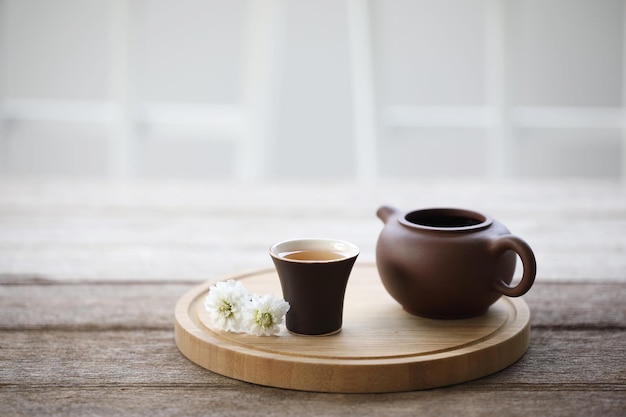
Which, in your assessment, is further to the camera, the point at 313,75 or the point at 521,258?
the point at 313,75

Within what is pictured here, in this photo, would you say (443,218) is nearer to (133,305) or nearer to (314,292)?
(314,292)

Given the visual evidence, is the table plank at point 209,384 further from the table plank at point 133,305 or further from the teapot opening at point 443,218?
the teapot opening at point 443,218

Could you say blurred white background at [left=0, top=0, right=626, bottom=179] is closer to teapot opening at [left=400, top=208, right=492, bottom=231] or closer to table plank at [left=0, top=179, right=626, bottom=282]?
table plank at [left=0, top=179, right=626, bottom=282]

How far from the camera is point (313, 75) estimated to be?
141 inches

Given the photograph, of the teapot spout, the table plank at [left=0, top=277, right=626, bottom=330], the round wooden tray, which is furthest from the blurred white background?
the round wooden tray

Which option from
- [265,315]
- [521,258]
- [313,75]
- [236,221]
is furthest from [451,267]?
[313,75]

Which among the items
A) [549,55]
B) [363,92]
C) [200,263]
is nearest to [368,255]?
[200,263]

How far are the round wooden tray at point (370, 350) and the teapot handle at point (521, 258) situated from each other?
44 mm

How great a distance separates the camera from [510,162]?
10.3 ft

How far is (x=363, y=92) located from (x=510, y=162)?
673mm

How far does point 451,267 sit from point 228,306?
23 centimetres

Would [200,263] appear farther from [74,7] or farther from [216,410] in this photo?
[74,7]

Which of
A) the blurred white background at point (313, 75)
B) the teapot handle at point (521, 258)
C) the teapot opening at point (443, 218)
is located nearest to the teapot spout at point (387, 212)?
the teapot opening at point (443, 218)

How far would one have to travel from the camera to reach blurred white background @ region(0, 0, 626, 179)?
118 inches
